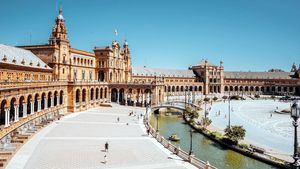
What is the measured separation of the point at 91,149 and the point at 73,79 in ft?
139

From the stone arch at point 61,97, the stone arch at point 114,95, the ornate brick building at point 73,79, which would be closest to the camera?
the ornate brick building at point 73,79

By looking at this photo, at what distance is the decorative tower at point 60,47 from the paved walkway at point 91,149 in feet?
76.8

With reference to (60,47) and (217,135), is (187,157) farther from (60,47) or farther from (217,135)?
(60,47)

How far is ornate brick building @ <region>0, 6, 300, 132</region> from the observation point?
48375 millimetres

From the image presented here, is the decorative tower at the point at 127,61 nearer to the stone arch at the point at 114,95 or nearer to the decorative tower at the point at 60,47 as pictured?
the stone arch at the point at 114,95

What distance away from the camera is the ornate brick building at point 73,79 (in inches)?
1905

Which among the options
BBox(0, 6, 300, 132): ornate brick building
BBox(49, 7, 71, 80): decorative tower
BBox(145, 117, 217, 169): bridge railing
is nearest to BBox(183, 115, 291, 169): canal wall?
BBox(145, 117, 217, 169): bridge railing

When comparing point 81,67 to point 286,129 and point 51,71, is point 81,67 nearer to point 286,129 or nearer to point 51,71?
point 51,71

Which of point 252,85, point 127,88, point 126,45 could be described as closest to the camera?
point 127,88

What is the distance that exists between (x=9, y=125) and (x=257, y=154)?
33780 millimetres

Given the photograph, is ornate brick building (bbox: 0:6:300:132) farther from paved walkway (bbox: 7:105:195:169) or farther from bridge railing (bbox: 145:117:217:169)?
bridge railing (bbox: 145:117:217:169)

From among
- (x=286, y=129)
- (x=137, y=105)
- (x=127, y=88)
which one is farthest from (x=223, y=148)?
(x=127, y=88)

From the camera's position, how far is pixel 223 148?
4688cm

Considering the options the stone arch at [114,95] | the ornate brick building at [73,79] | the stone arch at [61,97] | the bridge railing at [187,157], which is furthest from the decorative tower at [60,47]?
A: the bridge railing at [187,157]
